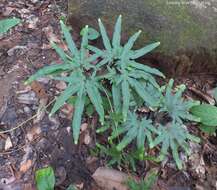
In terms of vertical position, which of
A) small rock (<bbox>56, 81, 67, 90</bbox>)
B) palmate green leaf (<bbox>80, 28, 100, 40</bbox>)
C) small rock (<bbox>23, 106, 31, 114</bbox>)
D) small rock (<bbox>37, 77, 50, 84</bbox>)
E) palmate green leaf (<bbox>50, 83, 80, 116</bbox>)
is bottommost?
small rock (<bbox>23, 106, 31, 114</bbox>)

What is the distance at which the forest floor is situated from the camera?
232 centimetres

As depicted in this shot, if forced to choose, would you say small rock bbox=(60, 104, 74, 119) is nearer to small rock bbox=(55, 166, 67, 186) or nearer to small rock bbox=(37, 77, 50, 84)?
small rock bbox=(37, 77, 50, 84)

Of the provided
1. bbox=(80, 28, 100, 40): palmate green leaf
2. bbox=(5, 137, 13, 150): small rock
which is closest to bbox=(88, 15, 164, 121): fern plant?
bbox=(80, 28, 100, 40): palmate green leaf

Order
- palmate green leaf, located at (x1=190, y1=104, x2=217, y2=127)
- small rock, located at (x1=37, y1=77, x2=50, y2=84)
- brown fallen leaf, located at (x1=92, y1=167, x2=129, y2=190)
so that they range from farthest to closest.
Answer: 1. small rock, located at (x1=37, y1=77, x2=50, y2=84)
2. palmate green leaf, located at (x1=190, y1=104, x2=217, y2=127)
3. brown fallen leaf, located at (x1=92, y1=167, x2=129, y2=190)

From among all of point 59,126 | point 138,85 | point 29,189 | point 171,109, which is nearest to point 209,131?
point 171,109

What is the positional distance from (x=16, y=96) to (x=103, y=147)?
2.28 feet

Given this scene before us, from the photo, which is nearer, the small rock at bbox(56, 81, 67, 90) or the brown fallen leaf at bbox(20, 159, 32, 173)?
the brown fallen leaf at bbox(20, 159, 32, 173)

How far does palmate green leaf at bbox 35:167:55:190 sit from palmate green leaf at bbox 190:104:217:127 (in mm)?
997

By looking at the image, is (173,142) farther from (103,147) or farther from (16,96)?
(16,96)

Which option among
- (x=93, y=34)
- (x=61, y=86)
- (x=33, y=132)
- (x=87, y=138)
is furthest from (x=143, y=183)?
(x=93, y=34)

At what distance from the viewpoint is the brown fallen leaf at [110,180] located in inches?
91.0

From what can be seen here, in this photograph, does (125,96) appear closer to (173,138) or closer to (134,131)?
(134,131)

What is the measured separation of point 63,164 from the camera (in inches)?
92.0

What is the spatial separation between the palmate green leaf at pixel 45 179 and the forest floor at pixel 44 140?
0.35ft
